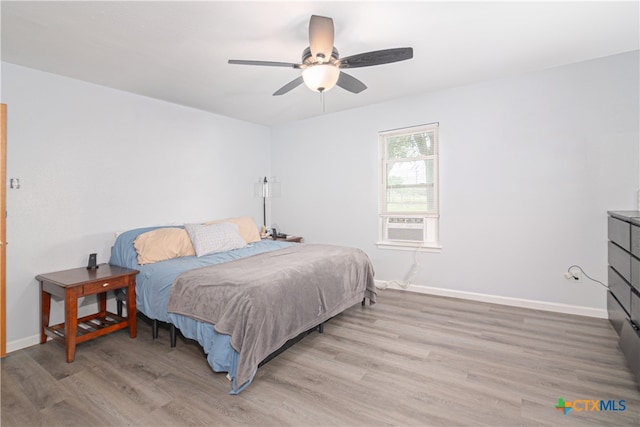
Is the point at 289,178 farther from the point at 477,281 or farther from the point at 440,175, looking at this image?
the point at 477,281

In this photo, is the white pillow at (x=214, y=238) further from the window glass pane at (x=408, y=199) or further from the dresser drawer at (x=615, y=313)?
the dresser drawer at (x=615, y=313)

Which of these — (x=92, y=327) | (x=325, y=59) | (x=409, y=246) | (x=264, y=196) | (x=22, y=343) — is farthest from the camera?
(x=264, y=196)

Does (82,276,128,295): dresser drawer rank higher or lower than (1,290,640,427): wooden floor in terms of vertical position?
higher

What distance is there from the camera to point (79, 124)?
3.10m

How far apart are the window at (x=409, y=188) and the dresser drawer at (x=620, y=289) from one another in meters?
1.62

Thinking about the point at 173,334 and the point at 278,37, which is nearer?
the point at 278,37

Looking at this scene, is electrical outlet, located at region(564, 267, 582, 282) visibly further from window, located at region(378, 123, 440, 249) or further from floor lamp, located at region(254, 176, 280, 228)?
floor lamp, located at region(254, 176, 280, 228)

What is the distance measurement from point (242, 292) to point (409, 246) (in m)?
2.63

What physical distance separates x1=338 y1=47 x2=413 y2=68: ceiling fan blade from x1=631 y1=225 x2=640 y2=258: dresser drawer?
1994mm

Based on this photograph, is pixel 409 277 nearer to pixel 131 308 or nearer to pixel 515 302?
pixel 515 302

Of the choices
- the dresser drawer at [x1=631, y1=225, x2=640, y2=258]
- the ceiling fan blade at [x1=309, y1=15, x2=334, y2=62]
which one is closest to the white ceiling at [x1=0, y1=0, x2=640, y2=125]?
the ceiling fan blade at [x1=309, y1=15, x2=334, y2=62]

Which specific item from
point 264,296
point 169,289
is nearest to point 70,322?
point 169,289

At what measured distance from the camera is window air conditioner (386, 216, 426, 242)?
4.08m

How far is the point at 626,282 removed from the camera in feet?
8.03
